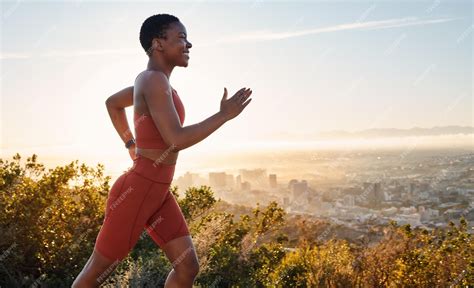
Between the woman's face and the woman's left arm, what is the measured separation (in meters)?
0.52

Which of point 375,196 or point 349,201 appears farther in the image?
point 349,201

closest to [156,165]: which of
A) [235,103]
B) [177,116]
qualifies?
[177,116]

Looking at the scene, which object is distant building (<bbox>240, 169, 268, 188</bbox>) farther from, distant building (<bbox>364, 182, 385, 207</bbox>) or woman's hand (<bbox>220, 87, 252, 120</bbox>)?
woman's hand (<bbox>220, 87, 252, 120</bbox>)

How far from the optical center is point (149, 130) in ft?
8.66

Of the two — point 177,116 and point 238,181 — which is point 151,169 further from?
point 238,181

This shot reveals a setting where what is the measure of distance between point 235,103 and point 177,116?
0.30 metres

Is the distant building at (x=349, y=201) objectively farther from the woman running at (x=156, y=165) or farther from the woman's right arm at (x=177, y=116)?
the woman's right arm at (x=177, y=116)

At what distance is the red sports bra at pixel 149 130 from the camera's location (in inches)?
104

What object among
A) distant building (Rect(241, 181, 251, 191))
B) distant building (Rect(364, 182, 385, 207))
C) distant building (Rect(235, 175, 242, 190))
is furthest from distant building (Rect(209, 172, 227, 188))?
distant building (Rect(364, 182, 385, 207))

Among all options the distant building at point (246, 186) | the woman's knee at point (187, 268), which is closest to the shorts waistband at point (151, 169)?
the woman's knee at point (187, 268)

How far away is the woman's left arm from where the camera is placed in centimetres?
312

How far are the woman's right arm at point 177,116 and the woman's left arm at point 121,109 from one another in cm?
61

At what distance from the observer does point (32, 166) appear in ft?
20.4

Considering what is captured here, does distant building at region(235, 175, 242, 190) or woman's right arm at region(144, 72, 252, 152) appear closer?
woman's right arm at region(144, 72, 252, 152)
